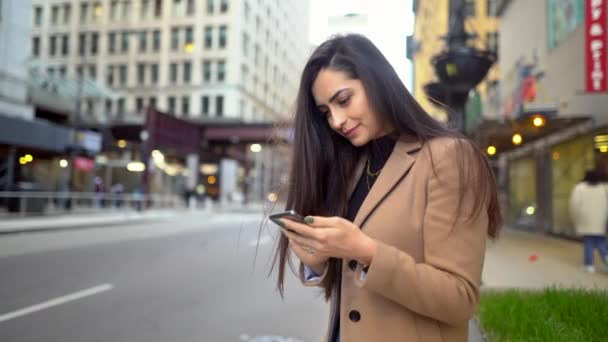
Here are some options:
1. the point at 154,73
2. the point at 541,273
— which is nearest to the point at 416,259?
the point at 541,273

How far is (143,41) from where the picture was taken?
10828 millimetres

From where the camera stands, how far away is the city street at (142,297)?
16.1ft

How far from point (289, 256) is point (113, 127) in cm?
3341

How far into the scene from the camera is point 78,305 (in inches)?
229

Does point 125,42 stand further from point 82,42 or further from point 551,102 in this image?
point 551,102

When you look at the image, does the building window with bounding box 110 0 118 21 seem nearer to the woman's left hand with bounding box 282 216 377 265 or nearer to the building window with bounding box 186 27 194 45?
Result: the building window with bounding box 186 27 194 45

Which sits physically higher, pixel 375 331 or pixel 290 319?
pixel 375 331

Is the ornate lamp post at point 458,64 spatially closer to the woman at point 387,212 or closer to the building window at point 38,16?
the woman at point 387,212

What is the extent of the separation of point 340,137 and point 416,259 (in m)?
0.76

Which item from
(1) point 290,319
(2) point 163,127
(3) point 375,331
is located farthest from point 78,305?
(2) point 163,127

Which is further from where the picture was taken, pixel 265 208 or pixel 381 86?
pixel 265 208

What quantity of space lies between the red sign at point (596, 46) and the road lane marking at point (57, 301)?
23.6 ft

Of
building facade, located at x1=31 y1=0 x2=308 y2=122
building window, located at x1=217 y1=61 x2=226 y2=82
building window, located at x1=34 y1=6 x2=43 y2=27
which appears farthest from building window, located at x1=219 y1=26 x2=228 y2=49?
building window, located at x1=34 y1=6 x2=43 y2=27

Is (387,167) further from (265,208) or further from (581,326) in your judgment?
(581,326)
